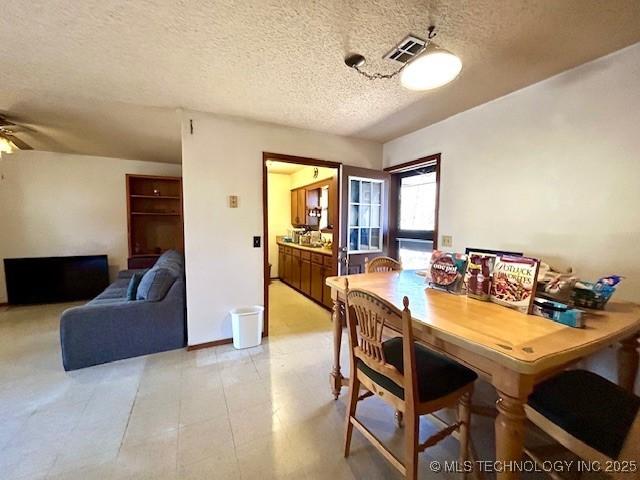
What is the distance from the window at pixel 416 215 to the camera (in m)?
3.29

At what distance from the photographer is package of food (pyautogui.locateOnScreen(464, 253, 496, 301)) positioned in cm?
144

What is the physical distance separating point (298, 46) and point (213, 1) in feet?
1.71

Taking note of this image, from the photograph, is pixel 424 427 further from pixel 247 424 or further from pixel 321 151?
pixel 321 151

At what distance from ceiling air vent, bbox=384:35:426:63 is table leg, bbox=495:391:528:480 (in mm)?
1846

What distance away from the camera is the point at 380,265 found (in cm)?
248

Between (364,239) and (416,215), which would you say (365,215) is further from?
(416,215)

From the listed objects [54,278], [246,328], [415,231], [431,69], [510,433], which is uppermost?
[431,69]

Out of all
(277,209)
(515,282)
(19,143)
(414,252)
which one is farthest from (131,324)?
(277,209)

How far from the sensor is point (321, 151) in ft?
10.7

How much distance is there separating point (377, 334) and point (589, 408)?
2.94 ft

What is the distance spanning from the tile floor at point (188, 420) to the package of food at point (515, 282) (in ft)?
3.10

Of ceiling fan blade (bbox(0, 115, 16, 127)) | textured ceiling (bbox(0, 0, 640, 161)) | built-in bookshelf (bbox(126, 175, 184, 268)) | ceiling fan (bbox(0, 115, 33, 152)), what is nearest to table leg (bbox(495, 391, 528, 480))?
textured ceiling (bbox(0, 0, 640, 161))

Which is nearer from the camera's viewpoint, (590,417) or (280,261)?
(590,417)

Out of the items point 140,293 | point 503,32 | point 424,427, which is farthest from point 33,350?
point 503,32
